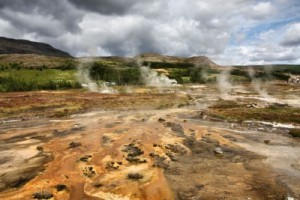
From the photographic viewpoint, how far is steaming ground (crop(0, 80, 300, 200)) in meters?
19.1

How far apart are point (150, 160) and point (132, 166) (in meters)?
2.06

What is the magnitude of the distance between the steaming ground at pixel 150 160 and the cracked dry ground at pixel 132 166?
0.18 ft

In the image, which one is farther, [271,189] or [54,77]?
[54,77]

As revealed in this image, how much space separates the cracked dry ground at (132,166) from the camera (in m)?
18.9

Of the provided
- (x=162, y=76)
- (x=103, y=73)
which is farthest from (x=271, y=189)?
(x=162, y=76)

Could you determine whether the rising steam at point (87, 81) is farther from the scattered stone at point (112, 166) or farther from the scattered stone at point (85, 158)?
the scattered stone at point (112, 166)

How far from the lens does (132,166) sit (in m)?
23.9

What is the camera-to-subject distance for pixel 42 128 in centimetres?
4153

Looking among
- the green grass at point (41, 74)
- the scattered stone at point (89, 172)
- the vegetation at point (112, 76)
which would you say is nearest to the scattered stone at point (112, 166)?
the scattered stone at point (89, 172)

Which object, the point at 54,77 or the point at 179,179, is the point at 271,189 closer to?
the point at 179,179

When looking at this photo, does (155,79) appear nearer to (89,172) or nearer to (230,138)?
(230,138)

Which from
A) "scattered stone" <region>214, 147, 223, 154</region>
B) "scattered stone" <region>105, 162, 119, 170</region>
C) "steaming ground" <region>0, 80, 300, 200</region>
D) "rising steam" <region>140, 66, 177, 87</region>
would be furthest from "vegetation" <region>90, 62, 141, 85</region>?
"scattered stone" <region>105, 162, 119, 170</region>

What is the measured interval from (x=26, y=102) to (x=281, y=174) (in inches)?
2254

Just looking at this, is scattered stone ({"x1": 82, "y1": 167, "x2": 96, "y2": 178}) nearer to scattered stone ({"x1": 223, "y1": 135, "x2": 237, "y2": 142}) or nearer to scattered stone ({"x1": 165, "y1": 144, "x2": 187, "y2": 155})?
scattered stone ({"x1": 165, "y1": 144, "x2": 187, "y2": 155})
